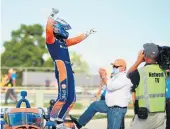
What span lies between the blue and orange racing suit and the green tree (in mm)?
58814

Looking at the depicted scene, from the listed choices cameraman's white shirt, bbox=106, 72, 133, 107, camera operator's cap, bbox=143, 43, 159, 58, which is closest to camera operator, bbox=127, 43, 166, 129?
camera operator's cap, bbox=143, 43, 159, 58

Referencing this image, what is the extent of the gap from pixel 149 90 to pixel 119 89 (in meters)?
0.87

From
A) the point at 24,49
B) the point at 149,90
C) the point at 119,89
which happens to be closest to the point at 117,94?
the point at 119,89

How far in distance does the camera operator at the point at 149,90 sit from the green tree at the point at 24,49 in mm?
60253

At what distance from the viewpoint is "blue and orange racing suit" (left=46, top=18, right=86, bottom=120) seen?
6.65 m

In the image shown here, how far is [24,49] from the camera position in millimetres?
67000

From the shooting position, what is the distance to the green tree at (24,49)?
2624 inches

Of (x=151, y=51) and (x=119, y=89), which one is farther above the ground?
(x=151, y=51)

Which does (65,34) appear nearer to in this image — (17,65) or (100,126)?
(100,126)

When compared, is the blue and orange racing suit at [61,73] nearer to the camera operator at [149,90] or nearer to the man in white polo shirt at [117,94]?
the man in white polo shirt at [117,94]

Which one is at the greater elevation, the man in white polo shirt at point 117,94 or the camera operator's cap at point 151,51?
the camera operator's cap at point 151,51

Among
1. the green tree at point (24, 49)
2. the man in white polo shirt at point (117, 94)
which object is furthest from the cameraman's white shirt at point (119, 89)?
the green tree at point (24, 49)

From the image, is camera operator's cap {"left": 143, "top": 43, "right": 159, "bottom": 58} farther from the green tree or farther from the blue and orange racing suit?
the green tree

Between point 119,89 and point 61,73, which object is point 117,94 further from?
point 61,73
